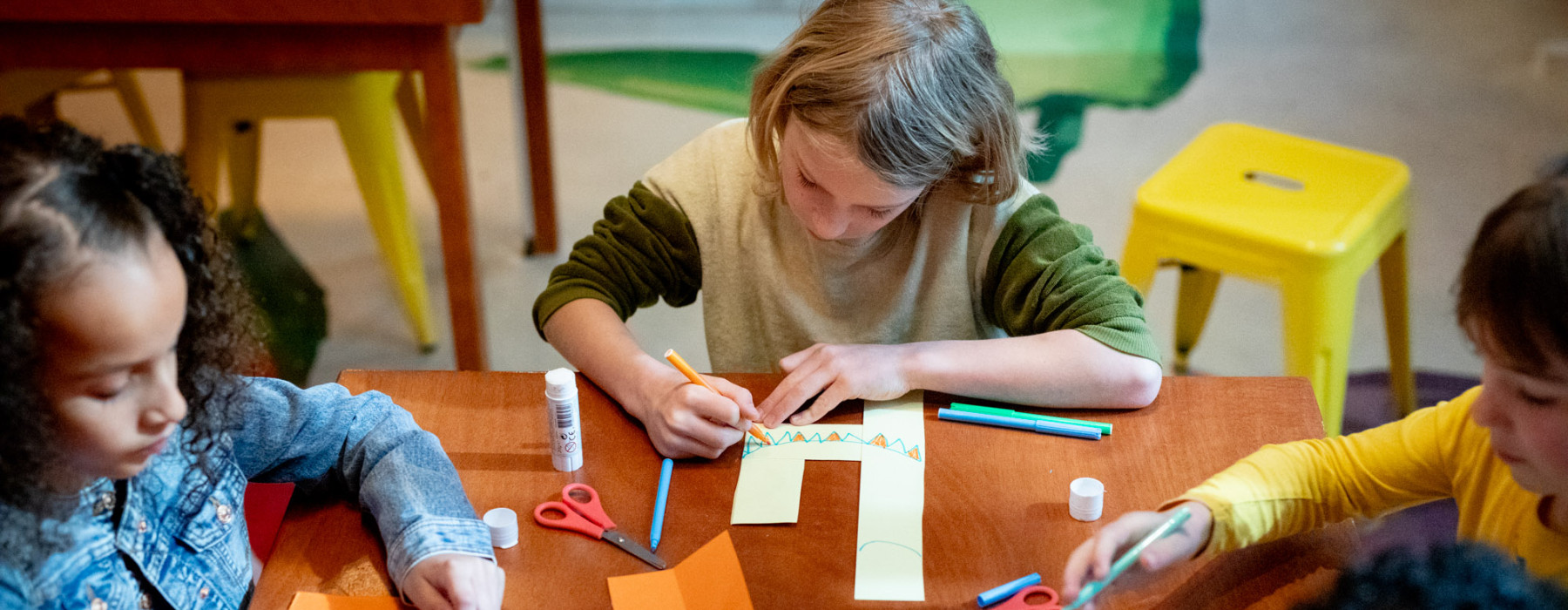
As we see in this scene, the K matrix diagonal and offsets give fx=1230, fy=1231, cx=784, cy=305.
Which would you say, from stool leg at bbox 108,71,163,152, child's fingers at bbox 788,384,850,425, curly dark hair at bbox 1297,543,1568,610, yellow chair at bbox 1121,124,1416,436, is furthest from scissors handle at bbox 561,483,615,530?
stool leg at bbox 108,71,163,152

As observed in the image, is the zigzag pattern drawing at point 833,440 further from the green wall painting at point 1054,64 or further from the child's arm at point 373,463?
the green wall painting at point 1054,64

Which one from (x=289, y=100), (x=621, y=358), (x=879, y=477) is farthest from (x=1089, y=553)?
(x=289, y=100)

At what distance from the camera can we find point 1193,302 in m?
2.22

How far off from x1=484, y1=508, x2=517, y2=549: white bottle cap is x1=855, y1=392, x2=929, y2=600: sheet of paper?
0.88 ft

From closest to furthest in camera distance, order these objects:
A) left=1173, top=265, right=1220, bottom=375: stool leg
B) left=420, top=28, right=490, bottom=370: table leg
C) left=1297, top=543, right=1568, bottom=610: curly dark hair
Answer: left=1297, top=543, right=1568, bottom=610: curly dark hair → left=420, top=28, right=490, bottom=370: table leg → left=1173, top=265, right=1220, bottom=375: stool leg

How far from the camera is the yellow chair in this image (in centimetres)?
172

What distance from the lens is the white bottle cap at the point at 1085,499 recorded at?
3.21ft

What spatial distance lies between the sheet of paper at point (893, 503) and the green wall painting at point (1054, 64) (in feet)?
7.07

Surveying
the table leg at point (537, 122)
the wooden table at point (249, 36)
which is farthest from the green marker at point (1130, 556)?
the table leg at point (537, 122)

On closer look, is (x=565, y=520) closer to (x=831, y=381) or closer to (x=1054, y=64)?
(x=831, y=381)

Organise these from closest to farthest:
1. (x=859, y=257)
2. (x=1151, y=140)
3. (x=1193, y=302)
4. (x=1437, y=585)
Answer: (x=1437, y=585)
(x=859, y=257)
(x=1193, y=302)
(x=1151, y=140)

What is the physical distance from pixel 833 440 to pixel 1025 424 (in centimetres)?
17

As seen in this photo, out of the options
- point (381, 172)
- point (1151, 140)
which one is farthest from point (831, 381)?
point (1151, 140)

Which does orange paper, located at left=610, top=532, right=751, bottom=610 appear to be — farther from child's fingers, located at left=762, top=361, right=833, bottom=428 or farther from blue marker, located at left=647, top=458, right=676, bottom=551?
child's fingers, located at left=762, top=361, right=833, bottom=428
